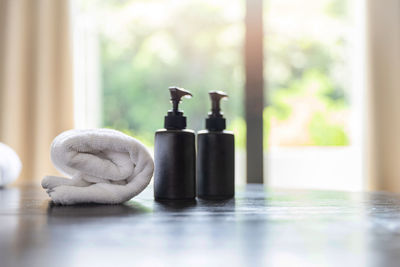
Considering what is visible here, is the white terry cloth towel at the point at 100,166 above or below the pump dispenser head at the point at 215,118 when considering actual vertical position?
below

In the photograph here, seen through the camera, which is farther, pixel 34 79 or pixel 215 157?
pixel 34 79

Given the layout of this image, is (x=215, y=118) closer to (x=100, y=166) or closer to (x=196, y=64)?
(x=100, y=166)

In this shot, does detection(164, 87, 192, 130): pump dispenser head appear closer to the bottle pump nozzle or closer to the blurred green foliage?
the bottle pump nozzle

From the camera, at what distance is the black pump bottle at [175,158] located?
2.46 ft

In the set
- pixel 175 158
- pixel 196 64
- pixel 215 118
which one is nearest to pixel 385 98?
pixel 196 64

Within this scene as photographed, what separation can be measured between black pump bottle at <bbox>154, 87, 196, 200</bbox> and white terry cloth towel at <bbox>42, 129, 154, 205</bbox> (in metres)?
0.03

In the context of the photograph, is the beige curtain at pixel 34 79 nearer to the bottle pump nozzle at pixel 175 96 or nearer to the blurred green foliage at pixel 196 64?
the blurred green foliage at pixel 196 64

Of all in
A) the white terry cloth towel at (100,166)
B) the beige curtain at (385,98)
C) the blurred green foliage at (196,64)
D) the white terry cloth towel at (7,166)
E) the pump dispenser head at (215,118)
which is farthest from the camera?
the blurred green foliage at (196,64)

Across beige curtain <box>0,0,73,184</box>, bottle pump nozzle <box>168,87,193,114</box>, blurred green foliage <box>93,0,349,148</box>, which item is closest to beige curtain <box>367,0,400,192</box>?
blurred green foliage <box>93,0,349,148</box>

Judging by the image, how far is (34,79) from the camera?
232 cm

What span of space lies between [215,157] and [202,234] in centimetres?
33

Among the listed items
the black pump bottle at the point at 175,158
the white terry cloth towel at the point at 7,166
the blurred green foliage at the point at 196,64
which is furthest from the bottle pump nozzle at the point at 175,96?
the blurred green foliage at the point at 196,64

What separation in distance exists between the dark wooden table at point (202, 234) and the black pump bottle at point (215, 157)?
0.07m

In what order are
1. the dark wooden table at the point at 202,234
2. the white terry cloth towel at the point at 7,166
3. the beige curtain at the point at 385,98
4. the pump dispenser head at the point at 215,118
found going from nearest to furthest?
1. the dark wooden table at the point at 202,234
2. the pump dispenser head at the point at 215,118
3. the white terry cloth towel at the point at 7,166
4. the beige curtain at the point at 385,98
